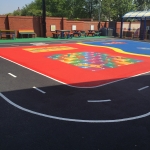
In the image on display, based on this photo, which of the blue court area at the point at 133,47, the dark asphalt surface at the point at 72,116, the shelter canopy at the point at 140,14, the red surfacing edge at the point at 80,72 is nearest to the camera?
the dark asphalt surface at the point at 72,116

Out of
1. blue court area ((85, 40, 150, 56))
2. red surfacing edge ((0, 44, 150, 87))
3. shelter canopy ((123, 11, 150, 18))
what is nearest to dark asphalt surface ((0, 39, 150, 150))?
red surfacing edge ((0, 44, 150, 87))

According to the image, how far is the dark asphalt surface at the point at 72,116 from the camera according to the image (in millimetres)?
4059

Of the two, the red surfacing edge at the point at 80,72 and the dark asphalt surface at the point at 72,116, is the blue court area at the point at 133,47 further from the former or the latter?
the dark asphalt surface at the point at 72,116

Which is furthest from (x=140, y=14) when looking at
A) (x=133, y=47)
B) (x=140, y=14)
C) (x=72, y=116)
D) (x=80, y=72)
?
(x=72, y=116)

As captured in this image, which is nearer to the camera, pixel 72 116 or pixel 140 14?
pixel 72 116

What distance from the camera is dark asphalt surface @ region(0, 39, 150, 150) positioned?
13.3 feet

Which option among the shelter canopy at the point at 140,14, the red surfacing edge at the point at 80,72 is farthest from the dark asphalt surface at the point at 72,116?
the shelter canopy at the point at 140,14

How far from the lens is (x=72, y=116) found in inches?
205

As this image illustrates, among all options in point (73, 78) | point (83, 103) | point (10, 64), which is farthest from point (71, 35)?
point (83, 103)

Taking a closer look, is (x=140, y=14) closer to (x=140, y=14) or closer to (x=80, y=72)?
(x=140, y=14)

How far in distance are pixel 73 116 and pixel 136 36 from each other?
2803 centimetres

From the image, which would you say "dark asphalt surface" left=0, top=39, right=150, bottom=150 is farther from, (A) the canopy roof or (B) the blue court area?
(A) the canopy roof

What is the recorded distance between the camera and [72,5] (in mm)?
52031

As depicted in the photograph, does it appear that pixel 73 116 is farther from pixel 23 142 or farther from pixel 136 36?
pixel 136 36
